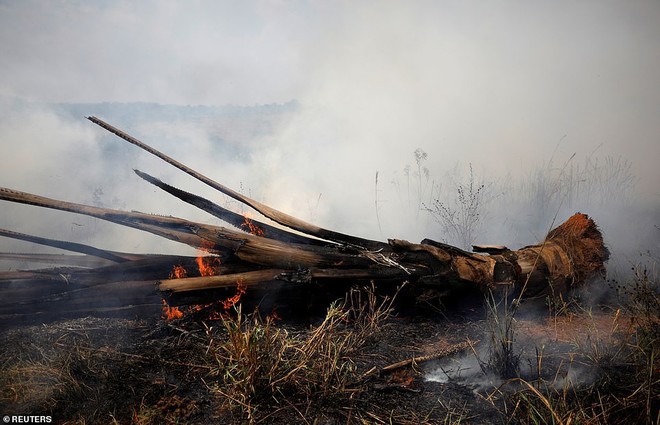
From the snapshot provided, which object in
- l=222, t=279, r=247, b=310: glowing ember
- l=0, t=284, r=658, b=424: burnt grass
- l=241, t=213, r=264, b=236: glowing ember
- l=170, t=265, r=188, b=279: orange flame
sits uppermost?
l=241, t=213, r=264, b=236: glowing ember

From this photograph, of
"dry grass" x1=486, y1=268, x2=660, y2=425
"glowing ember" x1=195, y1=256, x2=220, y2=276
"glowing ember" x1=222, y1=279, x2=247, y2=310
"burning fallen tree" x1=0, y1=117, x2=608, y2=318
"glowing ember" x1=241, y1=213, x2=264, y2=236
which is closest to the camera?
"dry grass" x1=486, y1=268, x2=660, y2=425

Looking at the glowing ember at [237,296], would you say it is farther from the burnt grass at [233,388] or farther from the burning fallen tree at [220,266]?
the burnt grass at [233,388]

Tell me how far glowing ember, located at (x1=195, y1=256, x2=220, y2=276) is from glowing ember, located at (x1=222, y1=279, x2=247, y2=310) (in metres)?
0.24

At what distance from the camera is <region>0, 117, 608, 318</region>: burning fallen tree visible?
9.38 ft

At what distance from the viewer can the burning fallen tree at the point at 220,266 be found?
286 centimetres

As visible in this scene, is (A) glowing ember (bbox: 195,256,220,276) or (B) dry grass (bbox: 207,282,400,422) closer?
(B) dry grass (bbox: 207,282,400,422)

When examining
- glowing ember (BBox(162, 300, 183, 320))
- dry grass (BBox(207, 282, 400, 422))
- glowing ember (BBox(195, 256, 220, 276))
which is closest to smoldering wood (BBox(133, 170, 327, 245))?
glowing ember (BBox(195, 256, 220, 276))

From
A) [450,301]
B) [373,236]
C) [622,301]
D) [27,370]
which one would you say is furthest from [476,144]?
[27,370]

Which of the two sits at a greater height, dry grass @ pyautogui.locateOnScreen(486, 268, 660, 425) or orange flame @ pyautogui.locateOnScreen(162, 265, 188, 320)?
orange flame @ pyautogui.locateOnScreen(162, 265, 188, 320)

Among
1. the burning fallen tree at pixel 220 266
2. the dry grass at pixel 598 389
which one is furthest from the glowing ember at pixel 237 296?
the dry grass at pixel 598 389

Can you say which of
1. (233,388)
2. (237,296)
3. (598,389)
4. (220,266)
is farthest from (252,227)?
(598,389)

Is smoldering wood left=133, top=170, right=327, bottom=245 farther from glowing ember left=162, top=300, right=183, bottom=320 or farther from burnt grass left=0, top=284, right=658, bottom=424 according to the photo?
glowing ember left=162, top=300, right=183, bottom=320

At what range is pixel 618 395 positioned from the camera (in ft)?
7.17

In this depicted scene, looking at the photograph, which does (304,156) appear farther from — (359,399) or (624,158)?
(359,399)
